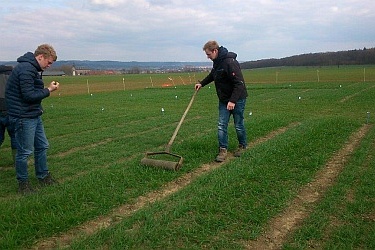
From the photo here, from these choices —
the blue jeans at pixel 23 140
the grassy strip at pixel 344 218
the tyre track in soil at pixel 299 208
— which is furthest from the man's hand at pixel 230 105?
the blue jeans at pixel 23 140

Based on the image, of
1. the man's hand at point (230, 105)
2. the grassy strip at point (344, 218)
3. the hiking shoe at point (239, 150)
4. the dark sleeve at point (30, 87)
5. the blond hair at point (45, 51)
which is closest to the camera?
the grassy strip at point (344, 218)

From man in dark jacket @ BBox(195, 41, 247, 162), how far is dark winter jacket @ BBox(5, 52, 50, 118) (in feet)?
10.6

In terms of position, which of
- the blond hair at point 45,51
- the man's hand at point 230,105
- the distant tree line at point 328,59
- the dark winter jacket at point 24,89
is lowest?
the man's hand at point 230,105

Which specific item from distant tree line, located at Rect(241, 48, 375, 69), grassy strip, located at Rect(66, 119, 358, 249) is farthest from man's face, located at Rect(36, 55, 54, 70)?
distant tree line, located at Rect(241, 48, 375, 69)

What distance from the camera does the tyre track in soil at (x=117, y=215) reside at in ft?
13.0

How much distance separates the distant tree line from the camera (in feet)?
337

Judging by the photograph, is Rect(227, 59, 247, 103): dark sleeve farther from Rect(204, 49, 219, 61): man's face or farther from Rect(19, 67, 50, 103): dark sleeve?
Rect(19, 67, 50, 103): dark sleeve

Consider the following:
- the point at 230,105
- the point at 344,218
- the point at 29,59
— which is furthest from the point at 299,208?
the point at 29,59

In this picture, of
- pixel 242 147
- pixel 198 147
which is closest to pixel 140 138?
pixel 198 147

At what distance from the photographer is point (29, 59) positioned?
17.4 feet

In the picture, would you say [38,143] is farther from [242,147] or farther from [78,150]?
[242,147]

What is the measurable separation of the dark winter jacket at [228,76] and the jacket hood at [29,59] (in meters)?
3.37

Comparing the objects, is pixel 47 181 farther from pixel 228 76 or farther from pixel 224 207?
pixel 228 76

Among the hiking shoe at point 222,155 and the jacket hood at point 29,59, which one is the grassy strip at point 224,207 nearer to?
the hiking shoe at point 222,155
